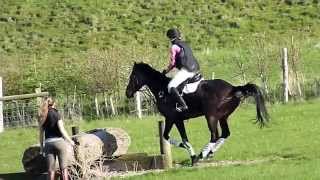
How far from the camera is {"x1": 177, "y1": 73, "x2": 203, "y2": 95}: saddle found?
16281 millimetres

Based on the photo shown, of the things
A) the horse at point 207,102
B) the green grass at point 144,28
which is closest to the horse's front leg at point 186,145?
the horse at point 207,102

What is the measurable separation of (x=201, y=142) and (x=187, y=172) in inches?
218

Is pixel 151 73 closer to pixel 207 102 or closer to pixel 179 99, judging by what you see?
pixel 179 99

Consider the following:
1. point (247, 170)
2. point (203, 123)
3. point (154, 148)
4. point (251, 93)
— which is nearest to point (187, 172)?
point (247, 170)

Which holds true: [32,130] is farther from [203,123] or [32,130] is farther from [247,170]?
[247,170]

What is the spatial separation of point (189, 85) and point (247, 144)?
137 inches

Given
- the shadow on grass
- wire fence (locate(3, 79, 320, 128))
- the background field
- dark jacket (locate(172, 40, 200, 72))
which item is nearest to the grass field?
the background field

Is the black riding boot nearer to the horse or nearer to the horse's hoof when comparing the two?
the horse

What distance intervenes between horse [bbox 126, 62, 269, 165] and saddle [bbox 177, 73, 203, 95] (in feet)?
0.24

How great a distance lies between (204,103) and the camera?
1619cm

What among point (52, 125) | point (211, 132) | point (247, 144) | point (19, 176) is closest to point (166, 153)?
point (211, 132)

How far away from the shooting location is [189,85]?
16328mm

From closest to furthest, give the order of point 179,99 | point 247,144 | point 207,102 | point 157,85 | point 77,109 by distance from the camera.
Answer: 1. point 179,99
2. point 207,102
3. point 157,85
4. point 247,144
5. point 77,109

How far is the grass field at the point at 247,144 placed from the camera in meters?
14.5
